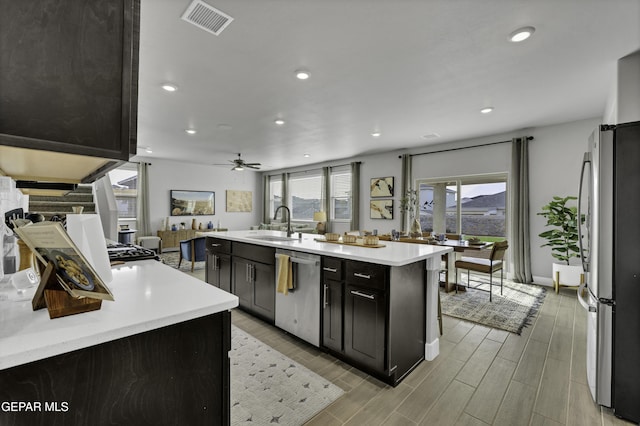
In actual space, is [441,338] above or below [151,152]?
below

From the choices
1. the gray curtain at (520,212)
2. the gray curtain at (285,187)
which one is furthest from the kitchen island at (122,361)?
the gray curtain at (285,187)

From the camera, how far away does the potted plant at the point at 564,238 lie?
14.3 feet

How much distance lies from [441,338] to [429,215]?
406 centimetres

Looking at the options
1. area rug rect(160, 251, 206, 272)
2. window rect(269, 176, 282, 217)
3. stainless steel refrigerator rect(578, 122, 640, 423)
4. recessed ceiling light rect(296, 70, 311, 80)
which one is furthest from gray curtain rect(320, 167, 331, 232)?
stainless steel refrigerator rect(578, 122, 640, 423)

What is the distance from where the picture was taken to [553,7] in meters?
1.99

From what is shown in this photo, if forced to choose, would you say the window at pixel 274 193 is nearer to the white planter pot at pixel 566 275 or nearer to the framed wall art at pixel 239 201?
the framed wall art at pixel 239 201

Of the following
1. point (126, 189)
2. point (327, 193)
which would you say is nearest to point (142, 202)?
point (126, 189)

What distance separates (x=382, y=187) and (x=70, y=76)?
22.3 feet

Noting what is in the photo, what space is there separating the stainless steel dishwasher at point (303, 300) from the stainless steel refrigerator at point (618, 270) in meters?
1.98

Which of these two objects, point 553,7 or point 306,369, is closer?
point 553,7

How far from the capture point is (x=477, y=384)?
2.12 metres

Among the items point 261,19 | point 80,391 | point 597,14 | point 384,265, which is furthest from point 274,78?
point 80,391

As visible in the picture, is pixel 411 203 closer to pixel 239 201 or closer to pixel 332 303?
pixel 332 303

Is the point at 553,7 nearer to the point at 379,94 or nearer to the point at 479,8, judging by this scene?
the point at 479,8
